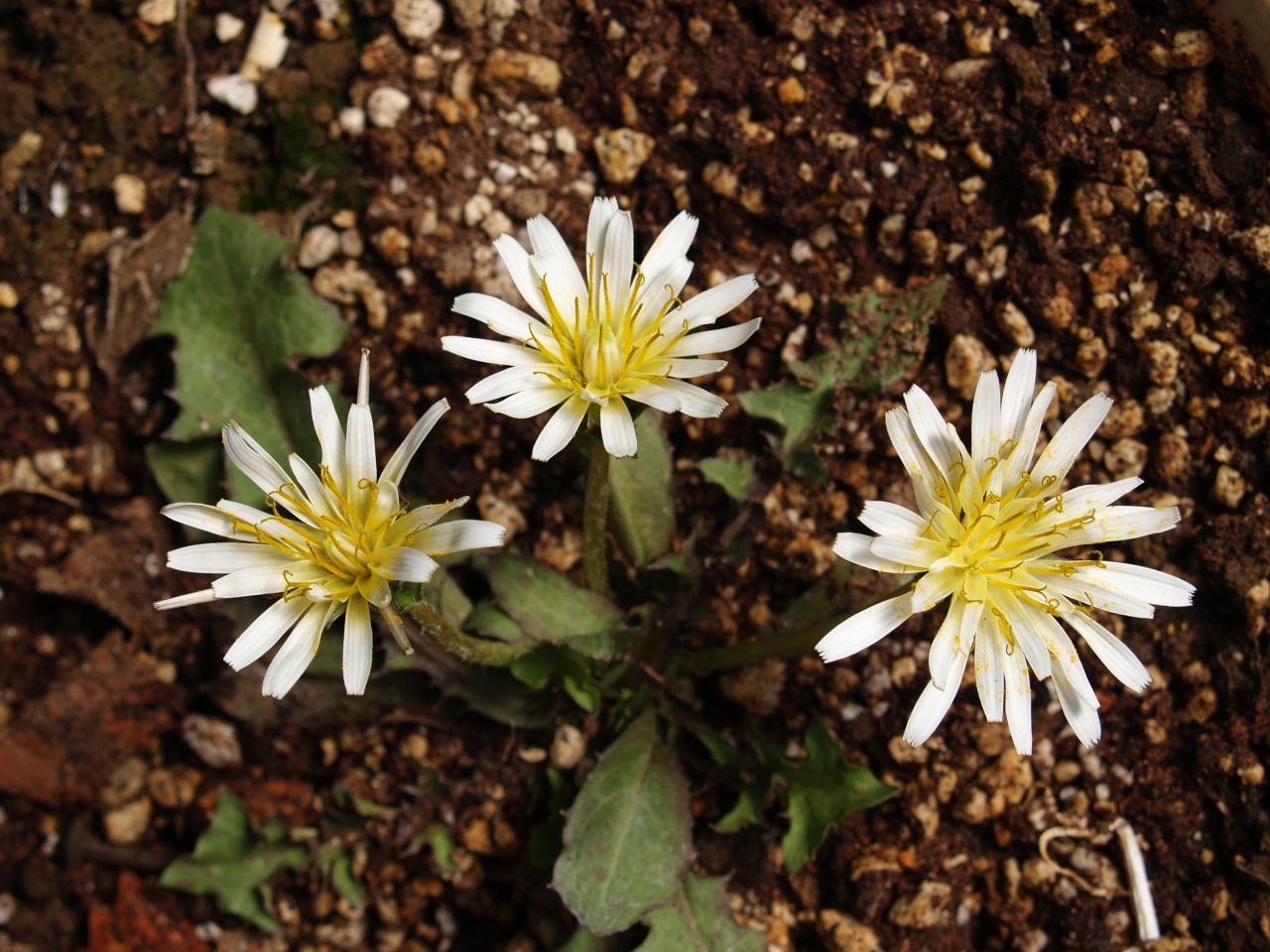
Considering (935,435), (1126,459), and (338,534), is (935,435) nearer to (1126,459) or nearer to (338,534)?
(1126,459)

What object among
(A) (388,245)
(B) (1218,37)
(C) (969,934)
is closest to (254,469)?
(A) (388,245)

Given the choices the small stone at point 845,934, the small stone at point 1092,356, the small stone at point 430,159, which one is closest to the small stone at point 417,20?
the small stone at point 430,159

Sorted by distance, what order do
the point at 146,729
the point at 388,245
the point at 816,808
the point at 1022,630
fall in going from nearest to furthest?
the point at 1022,630
the point at 816,808
the point at 388,245
the point at 146,729

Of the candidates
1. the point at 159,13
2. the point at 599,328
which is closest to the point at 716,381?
the point at 599,328

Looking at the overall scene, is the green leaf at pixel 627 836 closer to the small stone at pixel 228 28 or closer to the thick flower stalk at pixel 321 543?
the thick flower stalk at pixel 321 543

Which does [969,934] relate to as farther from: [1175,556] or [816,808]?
[1175,556]
